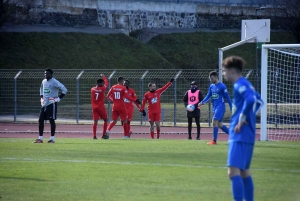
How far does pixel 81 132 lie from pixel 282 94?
27.2 feet

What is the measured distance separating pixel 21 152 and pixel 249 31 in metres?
13.4

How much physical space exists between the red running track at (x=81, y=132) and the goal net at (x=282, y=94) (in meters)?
1.16

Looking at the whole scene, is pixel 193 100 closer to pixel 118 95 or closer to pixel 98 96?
pixel 118 95

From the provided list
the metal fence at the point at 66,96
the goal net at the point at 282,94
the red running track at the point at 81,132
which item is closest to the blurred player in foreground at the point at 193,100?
the red running track at the point at 81,132

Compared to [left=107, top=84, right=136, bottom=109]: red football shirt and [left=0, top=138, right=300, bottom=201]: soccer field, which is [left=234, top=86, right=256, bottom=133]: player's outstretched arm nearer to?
[left=0, top=138, right=300, bottom=201]: soccer field

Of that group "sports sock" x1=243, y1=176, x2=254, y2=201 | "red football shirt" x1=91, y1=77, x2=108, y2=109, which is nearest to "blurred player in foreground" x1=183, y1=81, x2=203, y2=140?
"red football shirt" x1=91, y1=77, x2=108, y2=109

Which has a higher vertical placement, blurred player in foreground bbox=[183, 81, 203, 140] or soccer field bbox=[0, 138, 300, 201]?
blurred player in foreground bbox=[183, 81, 203, 140]

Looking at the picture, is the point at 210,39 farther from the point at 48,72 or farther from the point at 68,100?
the point at 48,72

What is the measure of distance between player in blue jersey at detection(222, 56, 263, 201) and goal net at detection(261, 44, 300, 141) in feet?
38.6

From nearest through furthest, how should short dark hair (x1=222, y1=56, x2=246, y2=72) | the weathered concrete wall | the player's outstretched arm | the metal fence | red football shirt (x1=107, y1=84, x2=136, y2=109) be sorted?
the player's outstretched arm, short dark hair (x1=222, y1=56, x2=246, y2=72), red football shirt (x1=107, y1=84, x2=136, y2=109), the metal fence, the weathered concrete wall

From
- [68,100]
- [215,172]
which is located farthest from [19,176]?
[68,100]

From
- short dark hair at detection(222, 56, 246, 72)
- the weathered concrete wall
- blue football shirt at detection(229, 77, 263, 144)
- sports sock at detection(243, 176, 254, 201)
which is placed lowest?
sports sock at detection(243, 176, 254, 201)

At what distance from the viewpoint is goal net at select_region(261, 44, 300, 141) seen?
67.0 ft

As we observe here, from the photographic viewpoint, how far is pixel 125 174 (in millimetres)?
11844
